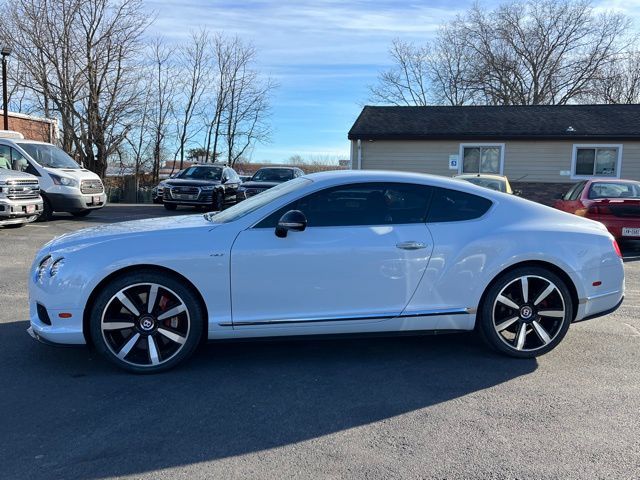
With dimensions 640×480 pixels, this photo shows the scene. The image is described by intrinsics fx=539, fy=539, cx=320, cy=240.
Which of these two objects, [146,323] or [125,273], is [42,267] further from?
[146,323]

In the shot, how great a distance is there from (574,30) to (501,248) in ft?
124

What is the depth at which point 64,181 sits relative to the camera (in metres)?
13.7

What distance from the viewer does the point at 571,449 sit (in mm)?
3020

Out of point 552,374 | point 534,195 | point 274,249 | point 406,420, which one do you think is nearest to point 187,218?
point 274,249

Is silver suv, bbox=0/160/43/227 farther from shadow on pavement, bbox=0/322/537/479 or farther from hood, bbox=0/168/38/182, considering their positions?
shadow on pavement, bbox=0/322/537/479

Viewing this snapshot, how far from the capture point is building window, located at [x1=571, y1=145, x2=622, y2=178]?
18.3 meters

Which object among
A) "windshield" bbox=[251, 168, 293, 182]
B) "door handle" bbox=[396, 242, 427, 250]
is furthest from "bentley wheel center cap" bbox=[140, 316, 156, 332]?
"windshield" bbox=[251, 168, 293, 182]

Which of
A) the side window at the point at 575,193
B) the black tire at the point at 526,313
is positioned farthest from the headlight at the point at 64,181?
the black tire at the point at 526,313

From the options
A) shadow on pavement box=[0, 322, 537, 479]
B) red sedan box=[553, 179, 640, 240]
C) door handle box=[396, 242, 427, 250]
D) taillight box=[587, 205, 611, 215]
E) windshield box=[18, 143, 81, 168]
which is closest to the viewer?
shadow on pavement box=[0, 322, 537, 479]

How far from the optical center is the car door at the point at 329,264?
13.1 feet

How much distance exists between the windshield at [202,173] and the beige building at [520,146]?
4.92m

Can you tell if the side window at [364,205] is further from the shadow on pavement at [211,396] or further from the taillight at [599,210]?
the taillight at [599,210]

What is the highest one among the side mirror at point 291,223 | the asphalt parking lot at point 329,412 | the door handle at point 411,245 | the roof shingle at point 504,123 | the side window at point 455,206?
the roof shingle at point 504,123

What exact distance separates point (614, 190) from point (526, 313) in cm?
787
